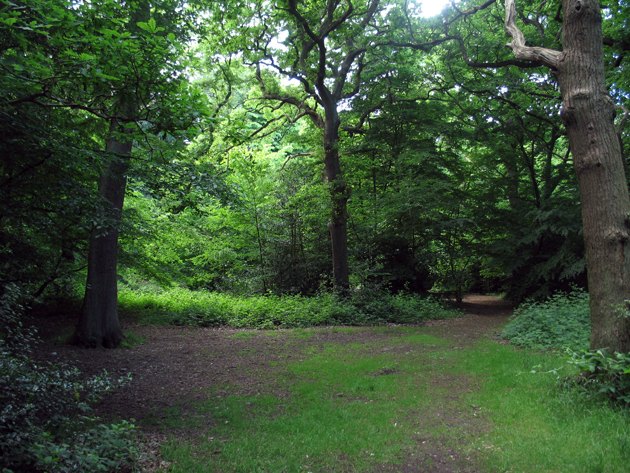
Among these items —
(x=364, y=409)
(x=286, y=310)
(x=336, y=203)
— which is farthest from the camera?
(x=336, y=203)

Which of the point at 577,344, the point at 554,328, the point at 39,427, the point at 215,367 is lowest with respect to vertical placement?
the point at 215,367

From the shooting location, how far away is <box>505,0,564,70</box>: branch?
4.95 metres

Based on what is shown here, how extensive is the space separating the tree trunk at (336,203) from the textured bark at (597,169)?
26.2 ft

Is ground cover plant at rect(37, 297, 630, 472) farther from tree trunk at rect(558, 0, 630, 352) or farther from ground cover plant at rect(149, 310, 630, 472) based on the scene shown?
tree trunk at rect(558, 0, 630, 352)

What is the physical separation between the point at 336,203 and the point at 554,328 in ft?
23.1

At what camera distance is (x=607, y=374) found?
409 centimetres

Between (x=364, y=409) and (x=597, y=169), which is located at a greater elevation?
(x=597, y=169)

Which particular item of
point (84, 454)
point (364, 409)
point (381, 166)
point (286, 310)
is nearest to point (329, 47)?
point (381, 166)

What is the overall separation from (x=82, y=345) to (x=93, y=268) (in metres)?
1.39

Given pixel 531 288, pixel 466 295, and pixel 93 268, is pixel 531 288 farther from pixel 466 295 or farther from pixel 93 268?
pixel 93 268

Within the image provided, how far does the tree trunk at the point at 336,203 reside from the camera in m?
12.7

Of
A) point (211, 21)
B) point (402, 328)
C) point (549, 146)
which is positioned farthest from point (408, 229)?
point (211, 21)

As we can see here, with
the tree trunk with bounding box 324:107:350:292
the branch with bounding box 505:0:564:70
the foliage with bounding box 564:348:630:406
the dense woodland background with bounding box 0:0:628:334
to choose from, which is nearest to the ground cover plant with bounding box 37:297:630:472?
the foliage with bounding box 564:348:630:406

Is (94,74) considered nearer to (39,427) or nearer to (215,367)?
(39,427)
